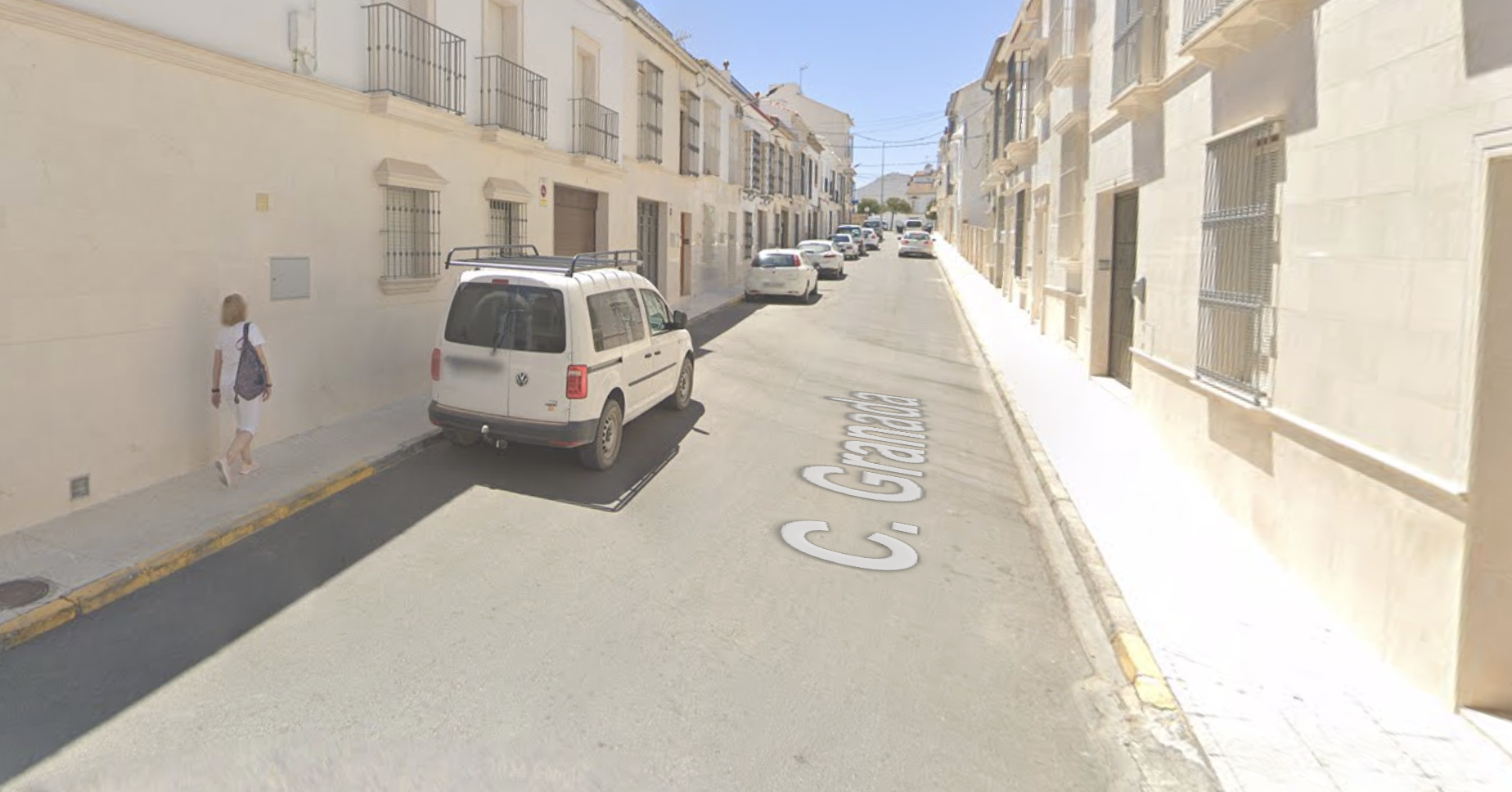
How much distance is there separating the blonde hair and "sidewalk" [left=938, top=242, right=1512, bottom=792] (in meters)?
6.81

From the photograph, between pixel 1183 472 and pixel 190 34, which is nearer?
pixel 190 34

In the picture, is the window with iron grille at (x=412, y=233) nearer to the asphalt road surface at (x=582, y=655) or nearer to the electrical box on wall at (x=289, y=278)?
the electrical box on wall at (x=289, y=278)

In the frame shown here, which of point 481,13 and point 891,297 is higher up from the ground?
point 481,13

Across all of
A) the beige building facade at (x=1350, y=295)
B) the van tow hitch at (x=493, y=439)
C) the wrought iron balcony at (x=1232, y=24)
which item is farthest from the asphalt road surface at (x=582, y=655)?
the wrought iron balcony at (x=1232, y=24)

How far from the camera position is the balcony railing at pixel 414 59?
29.2 ft

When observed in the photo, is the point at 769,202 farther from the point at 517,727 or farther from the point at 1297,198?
the point at 517,727

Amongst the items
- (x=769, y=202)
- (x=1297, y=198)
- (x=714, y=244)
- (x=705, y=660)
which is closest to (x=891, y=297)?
(x=714, y=244)

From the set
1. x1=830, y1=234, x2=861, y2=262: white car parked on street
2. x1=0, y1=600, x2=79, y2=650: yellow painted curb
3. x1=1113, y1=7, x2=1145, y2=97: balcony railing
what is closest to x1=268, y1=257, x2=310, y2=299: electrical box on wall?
x1=0, y1=600, x2=79, y2=650: yellow painted curb

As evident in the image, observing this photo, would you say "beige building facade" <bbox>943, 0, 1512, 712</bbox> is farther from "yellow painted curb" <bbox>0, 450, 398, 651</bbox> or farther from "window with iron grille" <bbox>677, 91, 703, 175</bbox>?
"window with iron grille" <bbox>677, 91, 703, 175</bbox>

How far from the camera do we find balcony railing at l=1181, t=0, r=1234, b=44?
6346 millimetres

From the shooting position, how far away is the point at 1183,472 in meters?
7.59

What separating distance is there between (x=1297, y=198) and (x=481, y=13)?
9759 millimetres

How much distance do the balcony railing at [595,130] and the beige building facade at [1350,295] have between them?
8.69 metres

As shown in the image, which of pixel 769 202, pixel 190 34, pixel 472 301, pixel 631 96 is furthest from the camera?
pixel 769 202
